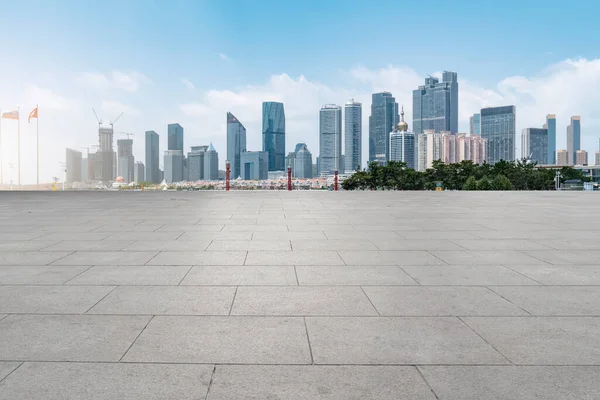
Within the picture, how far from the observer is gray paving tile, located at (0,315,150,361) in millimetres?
3711

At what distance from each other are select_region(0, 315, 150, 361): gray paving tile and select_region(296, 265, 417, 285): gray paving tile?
89.4 inches

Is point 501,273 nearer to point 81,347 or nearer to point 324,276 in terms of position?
point 324,276

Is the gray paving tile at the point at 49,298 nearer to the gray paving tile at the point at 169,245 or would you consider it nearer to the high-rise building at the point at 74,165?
the gray paving tile at the point at 169,245

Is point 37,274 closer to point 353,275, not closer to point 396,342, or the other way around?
point 353,275

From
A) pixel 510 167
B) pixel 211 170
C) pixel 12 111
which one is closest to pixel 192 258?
pixel 12 111

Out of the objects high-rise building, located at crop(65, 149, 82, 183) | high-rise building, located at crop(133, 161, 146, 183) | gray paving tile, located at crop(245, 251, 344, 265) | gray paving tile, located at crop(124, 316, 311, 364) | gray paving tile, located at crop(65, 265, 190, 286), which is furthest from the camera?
high-rise building, located at crop(133, 161, 146, 183)

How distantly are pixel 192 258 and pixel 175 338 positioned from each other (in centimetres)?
362

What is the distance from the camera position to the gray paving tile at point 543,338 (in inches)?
145

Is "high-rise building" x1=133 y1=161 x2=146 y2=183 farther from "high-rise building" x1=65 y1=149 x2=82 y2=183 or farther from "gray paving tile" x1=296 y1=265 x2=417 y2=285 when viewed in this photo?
"gray paving tile" x1=296 y1=265 x2=417 y2=285

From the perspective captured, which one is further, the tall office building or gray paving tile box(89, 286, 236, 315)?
the tall office building

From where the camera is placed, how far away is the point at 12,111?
48.2 metres

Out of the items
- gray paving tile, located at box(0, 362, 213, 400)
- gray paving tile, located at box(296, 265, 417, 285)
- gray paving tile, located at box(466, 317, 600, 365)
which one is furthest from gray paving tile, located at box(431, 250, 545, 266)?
gray paving tile, located at box(0, 362, 213, 400)

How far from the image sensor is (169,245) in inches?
350

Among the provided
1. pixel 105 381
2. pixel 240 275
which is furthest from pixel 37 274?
pixel 105 381
